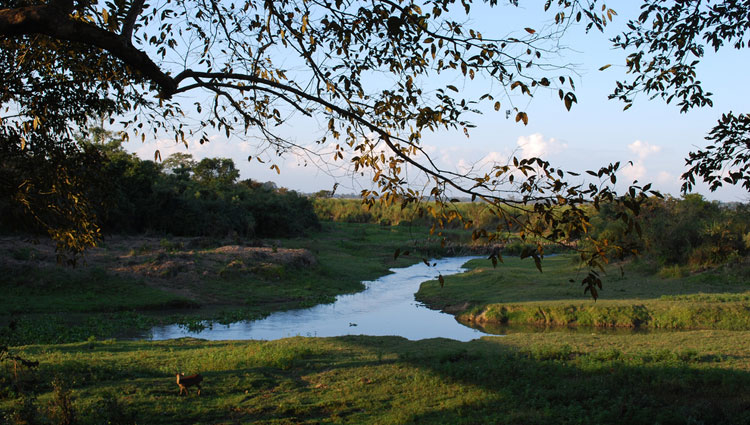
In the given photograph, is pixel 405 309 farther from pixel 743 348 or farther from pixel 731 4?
pixel 731 4

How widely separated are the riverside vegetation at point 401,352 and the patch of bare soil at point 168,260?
138 mm

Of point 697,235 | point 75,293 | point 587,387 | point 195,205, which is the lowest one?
point 587,387

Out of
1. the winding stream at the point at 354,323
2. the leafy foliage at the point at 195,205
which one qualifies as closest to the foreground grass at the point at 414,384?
the winding stream at the point at 354,323

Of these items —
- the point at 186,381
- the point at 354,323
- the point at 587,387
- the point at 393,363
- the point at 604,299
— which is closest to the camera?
the point at 587,387

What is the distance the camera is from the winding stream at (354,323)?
666 inches

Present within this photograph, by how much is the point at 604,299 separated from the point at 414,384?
38.6 feet

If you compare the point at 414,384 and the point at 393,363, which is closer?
the point at 414,384

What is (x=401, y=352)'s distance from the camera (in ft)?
36.2

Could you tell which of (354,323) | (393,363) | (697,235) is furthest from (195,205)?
(393,363)

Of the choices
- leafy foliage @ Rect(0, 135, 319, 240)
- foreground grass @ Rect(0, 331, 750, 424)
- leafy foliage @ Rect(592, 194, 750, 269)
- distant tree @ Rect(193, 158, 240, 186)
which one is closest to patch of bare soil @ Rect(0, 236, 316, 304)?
leafy foliage @ Rect(0, 135, 319, 240)

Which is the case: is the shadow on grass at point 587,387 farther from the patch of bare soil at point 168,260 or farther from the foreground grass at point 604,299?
the patch of bare soil at point 168,260

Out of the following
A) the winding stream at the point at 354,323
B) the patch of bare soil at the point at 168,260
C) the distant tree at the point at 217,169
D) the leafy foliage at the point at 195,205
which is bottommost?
the winding stream at the point at 354,323

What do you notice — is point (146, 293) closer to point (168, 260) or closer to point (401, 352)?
point (168, 260)

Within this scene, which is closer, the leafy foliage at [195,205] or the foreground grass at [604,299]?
the foreground grass at [604,299]
